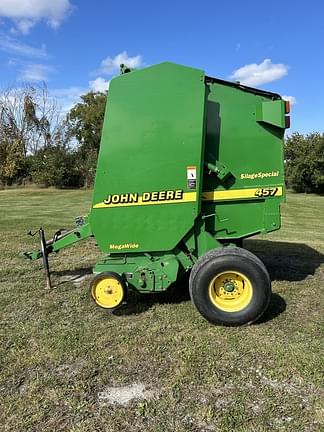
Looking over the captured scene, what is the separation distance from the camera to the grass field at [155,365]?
270cm

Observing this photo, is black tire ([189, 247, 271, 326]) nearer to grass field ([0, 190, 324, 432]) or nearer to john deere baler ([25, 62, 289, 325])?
john deere baler ([25, 62, 289, 325])

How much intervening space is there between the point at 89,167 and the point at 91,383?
102 ft

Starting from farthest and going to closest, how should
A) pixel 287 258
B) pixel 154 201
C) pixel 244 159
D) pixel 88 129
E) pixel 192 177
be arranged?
1. pixel 88 129
2. pixel 287 258
3. pixel 244 159
4. pixel 154 201
5. pixel 192 177

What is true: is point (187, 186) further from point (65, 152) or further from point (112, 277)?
point (65, 152)

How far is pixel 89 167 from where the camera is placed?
109 feet

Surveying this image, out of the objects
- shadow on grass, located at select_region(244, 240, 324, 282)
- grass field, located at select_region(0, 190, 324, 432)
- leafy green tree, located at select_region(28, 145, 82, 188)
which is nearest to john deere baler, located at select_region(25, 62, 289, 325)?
grass field, located at select_region(0, 190, 324, 432)

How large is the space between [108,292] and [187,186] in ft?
4.58

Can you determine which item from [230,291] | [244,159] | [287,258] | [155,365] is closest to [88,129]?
[287,258]

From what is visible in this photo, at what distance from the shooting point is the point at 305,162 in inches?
1235

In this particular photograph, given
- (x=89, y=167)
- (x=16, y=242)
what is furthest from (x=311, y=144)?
(x=16, y=242)

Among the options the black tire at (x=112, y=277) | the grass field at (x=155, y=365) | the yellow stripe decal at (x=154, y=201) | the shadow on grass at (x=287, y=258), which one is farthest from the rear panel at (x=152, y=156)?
the shadow on grass at (x=287, y=258)

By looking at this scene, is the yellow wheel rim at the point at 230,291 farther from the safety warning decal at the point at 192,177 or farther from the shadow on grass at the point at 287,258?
the shadow on grass at the point at 287,258

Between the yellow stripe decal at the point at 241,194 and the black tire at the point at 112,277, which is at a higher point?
the yellow stripe decal at the point at 241,194

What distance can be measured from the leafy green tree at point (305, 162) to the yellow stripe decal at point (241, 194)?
93.8ft
